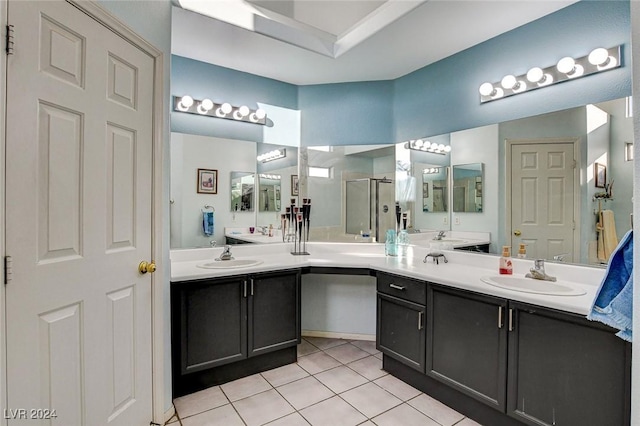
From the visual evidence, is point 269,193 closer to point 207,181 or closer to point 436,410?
point 207,181

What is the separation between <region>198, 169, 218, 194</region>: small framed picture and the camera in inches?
105

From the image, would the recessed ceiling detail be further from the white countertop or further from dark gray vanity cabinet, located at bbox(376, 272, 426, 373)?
dark gray vanity cabinet, located at bbox(376, 272, 426, 373)

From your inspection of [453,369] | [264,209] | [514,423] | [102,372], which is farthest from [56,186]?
[514,423]

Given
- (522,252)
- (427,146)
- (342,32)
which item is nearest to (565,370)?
(522,252)

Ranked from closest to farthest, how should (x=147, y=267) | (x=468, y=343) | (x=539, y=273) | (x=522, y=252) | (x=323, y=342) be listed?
(x=147, y=267) < (x=468, y=343) < (x=539, y=273) < (x=522, y=252) < (x=323, y=342)

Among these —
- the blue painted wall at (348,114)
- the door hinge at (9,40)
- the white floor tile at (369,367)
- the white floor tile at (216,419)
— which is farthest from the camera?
the blue painted wall at (348,114)

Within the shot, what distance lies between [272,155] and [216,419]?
2.19m

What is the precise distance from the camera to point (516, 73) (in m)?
2.28

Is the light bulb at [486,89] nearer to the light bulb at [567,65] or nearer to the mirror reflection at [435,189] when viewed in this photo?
the light bulb at [567,65]

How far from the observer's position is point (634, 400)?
78 cm

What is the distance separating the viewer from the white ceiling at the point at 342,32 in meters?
2.14

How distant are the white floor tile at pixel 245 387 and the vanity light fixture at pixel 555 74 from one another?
9.01 ft

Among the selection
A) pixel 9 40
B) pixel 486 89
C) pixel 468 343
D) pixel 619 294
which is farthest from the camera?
pixel 486 89

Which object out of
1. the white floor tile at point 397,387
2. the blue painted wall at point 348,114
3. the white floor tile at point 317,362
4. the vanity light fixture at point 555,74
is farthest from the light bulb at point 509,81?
the white floor tile at point 317,362
